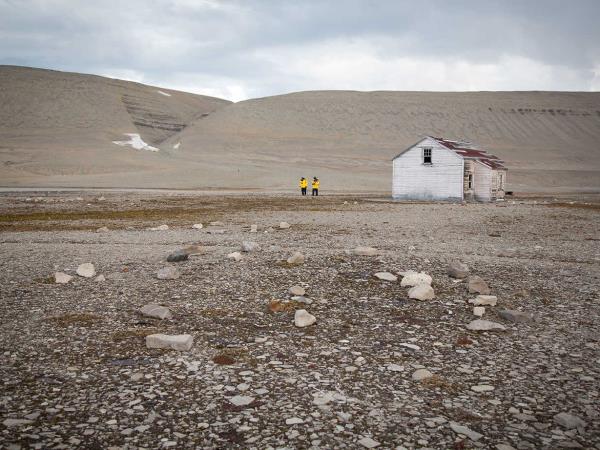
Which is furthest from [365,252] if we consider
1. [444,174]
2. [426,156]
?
[426,156]

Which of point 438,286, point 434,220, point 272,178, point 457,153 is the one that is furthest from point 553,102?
point 438,286

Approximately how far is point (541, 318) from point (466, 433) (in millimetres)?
3727

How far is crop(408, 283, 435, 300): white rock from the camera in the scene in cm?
781

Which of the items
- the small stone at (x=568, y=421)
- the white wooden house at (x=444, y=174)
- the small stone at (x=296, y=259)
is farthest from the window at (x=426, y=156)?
the small stone at (x=568, y=421)

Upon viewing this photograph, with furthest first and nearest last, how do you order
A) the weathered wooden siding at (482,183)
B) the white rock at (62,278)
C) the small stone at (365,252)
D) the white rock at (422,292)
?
the weathered wooden siding at (482,183), the small stone at (365,252), the white rock at (62,278), the white rock at (422,292)

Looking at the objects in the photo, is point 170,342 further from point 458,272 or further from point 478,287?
point 458,272

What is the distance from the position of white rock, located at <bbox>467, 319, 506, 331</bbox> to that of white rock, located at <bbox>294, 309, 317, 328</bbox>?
7.01 ft

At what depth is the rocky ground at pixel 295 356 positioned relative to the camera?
400cm

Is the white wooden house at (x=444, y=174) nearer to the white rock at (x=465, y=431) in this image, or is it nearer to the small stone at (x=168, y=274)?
the small stone at (x=168, y=274)

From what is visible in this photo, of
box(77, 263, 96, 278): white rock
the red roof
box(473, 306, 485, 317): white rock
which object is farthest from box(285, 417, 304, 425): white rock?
the red roof

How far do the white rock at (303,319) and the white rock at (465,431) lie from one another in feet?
9.30

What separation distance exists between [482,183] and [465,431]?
40.9 meters

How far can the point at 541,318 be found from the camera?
6.98 m

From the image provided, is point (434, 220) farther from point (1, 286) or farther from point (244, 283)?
point (1, 286)
